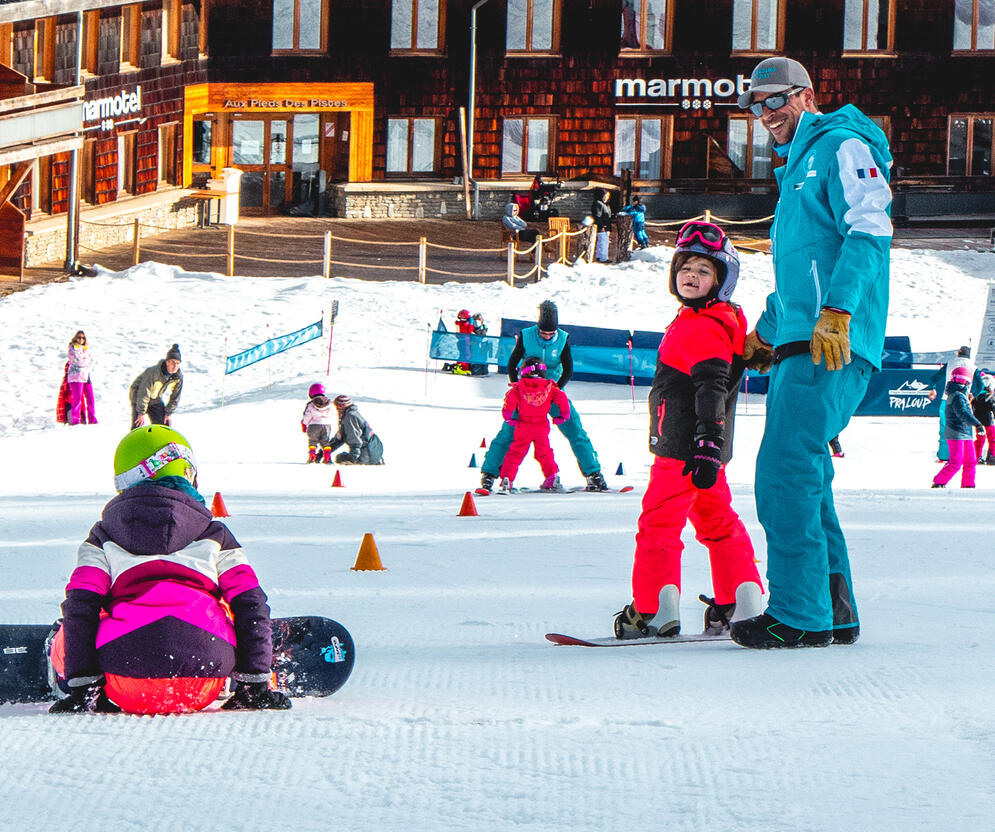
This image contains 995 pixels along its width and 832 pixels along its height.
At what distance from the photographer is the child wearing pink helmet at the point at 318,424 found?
53.3 feet

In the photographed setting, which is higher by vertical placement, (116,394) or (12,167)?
(12,167)

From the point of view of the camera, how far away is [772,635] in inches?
192

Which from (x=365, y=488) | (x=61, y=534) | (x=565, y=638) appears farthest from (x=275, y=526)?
(x=565, y=638)

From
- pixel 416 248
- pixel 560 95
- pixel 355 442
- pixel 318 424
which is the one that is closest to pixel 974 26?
pixel 560 95

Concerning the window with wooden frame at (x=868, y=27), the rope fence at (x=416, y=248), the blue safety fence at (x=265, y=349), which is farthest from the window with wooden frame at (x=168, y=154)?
the window with wooden frame at (x=868, y=27)

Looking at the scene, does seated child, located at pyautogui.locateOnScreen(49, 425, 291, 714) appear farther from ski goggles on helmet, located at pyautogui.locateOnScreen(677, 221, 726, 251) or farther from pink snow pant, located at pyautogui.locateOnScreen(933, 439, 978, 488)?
pink snow pant, located at pyautogui.locateOnScreen(933, 439, 978, 488)

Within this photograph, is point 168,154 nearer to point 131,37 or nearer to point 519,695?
point 131,37

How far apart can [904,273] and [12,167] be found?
15.2 m

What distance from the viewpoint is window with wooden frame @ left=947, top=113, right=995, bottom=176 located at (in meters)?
38.4

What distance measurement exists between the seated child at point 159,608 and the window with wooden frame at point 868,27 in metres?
35.8

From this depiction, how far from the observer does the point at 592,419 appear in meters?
19.2

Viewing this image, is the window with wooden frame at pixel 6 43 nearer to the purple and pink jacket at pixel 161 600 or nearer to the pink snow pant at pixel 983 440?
the pink snow pant at pixel 983 440

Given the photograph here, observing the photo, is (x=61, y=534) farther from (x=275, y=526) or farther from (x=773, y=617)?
(x=773, y=617)

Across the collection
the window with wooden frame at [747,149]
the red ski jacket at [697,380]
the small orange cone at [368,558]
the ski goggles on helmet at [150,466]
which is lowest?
the small orange cone at [368,558]
